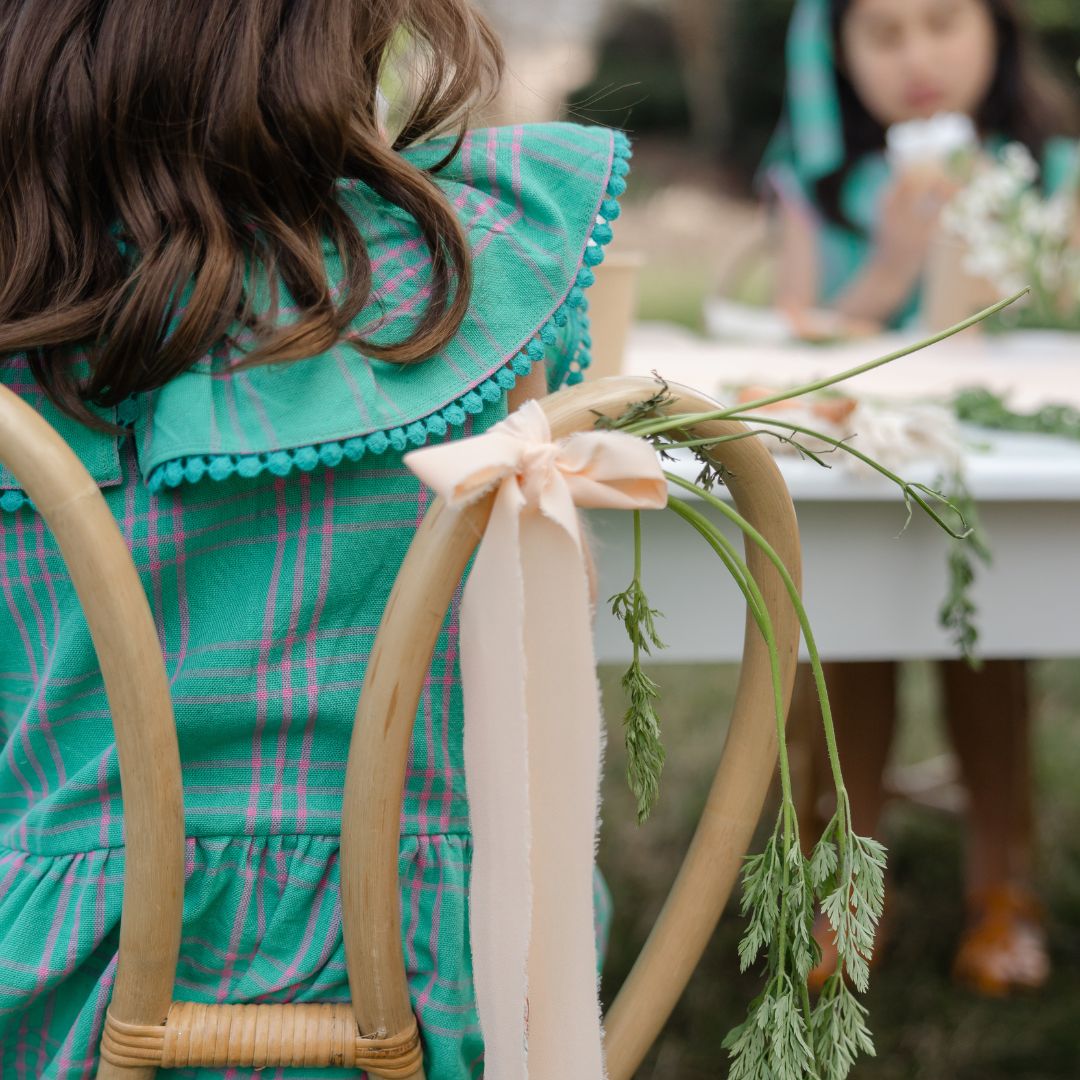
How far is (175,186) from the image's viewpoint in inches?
26.0

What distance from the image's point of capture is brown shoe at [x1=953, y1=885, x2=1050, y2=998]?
1671 mm

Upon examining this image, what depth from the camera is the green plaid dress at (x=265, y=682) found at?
66 cm

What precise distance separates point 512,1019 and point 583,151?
45 centimetres

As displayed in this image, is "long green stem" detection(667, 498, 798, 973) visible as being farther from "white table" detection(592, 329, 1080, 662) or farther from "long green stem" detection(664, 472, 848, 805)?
"white table" detection(592, 329, 1080, 662)

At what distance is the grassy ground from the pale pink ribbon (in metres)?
1.05

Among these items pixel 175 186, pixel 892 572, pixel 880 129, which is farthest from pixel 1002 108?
pixel 175 186

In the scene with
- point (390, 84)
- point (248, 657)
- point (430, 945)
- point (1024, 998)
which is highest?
point (390, 84)

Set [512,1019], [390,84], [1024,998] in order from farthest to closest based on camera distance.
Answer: [1024,998], [390,84], [512,1019]

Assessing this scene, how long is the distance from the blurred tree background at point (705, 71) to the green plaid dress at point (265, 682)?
8258mm

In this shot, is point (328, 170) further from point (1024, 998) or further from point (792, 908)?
point (1024, 998)

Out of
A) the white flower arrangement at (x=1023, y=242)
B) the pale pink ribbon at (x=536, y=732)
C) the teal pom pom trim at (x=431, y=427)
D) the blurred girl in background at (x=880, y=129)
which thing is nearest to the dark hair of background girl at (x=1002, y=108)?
the blurred girl in background at (x=880, y=129)

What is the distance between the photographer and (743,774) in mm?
648

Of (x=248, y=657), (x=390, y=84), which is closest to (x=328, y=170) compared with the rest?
(x=248, y=657)

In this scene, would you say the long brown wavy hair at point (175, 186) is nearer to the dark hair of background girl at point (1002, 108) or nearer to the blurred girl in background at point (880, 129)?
the blurred girl in background at point (880, 129)
